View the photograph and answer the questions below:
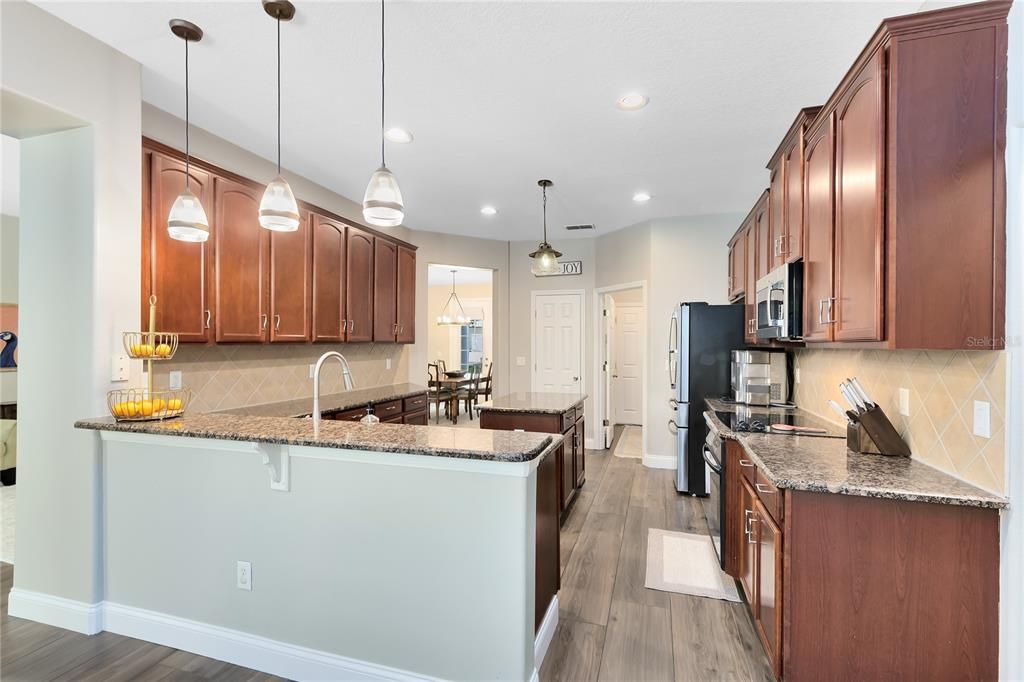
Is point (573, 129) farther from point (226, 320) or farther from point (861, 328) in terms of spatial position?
point (226, 320)

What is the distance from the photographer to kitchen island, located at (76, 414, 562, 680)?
174 centimetres

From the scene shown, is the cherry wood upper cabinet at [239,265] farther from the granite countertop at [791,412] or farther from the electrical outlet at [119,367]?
the granite countertop at [791,412]

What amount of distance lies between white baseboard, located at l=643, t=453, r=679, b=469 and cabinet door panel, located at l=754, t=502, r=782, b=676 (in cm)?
322

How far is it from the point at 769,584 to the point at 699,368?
101 inches

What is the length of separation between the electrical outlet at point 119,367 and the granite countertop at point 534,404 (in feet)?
7.35

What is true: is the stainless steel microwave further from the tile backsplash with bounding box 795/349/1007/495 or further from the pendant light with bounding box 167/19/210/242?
the pendant light with bounding box 167/19/210/242

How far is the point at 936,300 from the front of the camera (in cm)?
149

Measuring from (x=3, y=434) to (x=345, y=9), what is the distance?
5.33m

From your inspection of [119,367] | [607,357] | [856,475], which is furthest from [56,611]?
[607,357]

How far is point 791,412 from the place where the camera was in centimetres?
335

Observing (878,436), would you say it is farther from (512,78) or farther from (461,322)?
(461,322)

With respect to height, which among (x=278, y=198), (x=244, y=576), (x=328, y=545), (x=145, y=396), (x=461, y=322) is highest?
(x=278, y=198)

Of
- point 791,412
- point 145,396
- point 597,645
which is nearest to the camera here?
point 597,645

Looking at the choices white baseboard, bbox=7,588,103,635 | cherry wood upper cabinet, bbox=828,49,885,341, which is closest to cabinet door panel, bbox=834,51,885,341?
cherry wood upper cabinet, bbox=828,49,885,341
